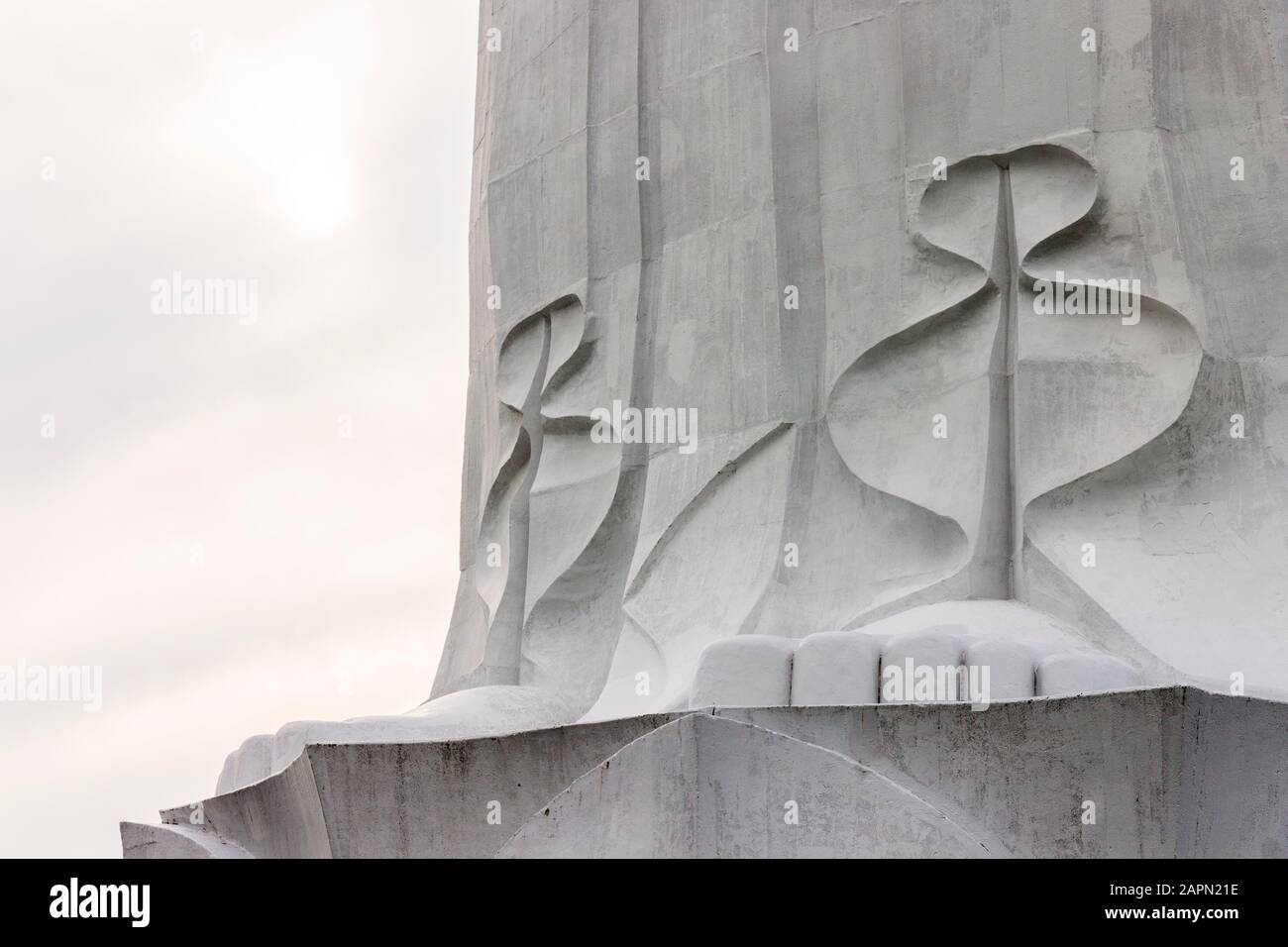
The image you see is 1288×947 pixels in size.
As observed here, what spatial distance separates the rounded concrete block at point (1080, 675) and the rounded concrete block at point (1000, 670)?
0.07 metres

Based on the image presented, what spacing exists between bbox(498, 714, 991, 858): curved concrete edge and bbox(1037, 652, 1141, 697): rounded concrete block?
85 cm

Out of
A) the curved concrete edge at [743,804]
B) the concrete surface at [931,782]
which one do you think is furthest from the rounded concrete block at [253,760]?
the curved concrete edge at [743,804]

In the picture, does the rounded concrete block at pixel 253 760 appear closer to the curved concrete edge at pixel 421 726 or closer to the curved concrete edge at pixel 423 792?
the curved concrete edge at pixel 421 726

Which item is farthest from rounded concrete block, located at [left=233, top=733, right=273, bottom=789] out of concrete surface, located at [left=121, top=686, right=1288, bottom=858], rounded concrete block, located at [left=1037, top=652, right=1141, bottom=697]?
rounded concrete block, located at [left=1037, top=652, right=1141, bottom=697]

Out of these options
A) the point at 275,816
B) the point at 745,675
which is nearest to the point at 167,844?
the point at 275,816

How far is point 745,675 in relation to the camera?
10.9m

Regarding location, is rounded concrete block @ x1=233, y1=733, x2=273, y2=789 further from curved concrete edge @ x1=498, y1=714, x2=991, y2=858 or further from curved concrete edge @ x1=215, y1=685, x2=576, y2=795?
curved concrete edge @ x1=498, y1=714, x2=991, y2=858

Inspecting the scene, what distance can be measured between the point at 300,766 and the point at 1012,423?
3.56 meters

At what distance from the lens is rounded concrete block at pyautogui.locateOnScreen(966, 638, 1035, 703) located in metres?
10.6

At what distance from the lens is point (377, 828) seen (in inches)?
440

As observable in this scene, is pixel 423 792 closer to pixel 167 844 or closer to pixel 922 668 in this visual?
pixel 167 844

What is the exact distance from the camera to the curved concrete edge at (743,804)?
31.6ft
